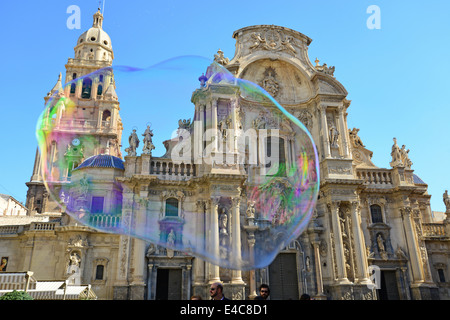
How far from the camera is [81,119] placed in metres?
56.7

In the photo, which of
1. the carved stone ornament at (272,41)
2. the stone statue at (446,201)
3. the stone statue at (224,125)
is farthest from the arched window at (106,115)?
the stone statue at (446,201)

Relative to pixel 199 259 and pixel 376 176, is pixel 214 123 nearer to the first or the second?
pixel 199 259

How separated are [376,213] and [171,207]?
50.2 feet

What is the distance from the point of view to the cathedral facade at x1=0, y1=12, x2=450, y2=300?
23.1m

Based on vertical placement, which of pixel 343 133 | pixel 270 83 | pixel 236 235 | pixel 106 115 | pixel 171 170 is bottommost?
pixel 236 235

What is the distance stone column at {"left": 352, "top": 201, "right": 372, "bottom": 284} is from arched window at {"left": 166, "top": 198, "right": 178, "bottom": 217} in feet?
40.4

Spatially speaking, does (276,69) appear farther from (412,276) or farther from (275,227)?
(412,276)

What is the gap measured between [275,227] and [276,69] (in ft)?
43.6

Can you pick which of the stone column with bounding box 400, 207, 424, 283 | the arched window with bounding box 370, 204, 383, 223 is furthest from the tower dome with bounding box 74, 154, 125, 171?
the stone column with bounding box 400, 207, 424, 283

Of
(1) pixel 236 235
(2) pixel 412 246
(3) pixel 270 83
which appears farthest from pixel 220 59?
(2) pixel 412 246

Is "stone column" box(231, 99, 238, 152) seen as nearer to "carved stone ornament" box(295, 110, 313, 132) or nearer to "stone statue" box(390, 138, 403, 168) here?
"carved stone ornament" box(295, 110, 313, 132)
